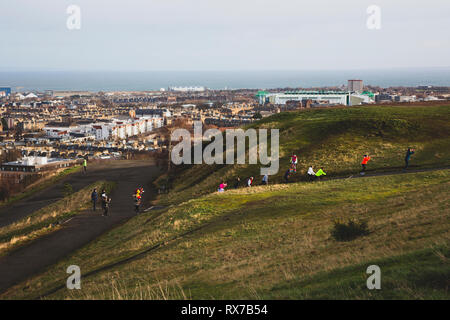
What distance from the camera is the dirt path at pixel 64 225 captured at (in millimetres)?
16031

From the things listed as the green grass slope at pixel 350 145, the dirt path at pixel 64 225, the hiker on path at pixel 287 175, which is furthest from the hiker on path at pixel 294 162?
the dirt path at pixel 64 225

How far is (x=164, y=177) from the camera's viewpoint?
34875mm

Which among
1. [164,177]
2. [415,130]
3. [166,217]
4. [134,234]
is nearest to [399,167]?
[415,130]

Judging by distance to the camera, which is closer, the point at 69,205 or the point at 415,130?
the point at 69,205

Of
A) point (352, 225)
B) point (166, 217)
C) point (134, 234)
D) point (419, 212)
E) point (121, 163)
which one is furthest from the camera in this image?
point (121, 163)

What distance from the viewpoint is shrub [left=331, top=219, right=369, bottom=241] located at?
1205 centimetres

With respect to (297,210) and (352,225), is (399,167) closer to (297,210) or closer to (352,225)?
(297,210)

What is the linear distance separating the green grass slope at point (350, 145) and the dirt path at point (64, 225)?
3.09 meters

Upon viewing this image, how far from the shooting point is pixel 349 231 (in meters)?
12.1

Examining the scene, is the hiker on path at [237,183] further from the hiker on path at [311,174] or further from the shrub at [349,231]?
the shrub at [349,231]

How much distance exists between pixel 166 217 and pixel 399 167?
13370 millimetres

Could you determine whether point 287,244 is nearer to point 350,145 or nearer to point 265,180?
point 265,180

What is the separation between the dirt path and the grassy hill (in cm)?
94

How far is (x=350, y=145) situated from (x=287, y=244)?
61.6 ft
